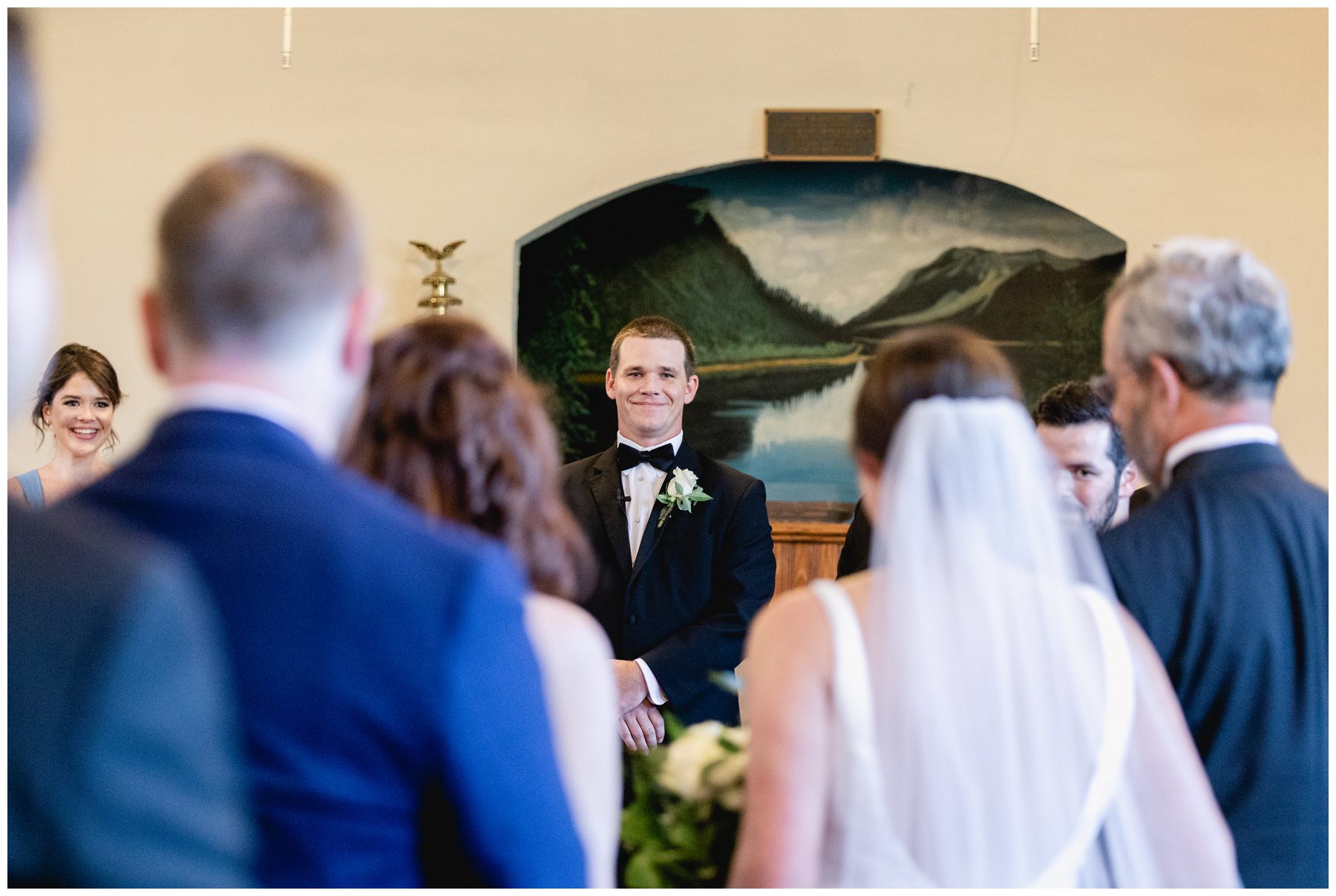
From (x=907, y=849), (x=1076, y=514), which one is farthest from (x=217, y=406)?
(x=1076, y=514)

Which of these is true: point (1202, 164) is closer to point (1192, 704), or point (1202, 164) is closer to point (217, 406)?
point (1192, 704)

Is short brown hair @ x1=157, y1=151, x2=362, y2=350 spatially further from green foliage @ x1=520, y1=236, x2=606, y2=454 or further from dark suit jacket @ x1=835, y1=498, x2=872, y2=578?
green foliage @ x1=520, y1=236, x2=606, y2=454

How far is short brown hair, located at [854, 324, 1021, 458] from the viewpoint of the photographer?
5.53 feet

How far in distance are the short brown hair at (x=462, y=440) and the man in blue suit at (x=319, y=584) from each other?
30 centimetres

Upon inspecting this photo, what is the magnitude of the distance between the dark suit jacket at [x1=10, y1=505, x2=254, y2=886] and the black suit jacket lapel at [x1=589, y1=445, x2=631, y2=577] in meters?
2.62

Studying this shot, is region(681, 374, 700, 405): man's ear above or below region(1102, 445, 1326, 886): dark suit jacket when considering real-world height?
above

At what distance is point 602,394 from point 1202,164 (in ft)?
10.1

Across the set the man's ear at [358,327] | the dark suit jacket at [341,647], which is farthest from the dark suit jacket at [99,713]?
the man's ear at [358,327]

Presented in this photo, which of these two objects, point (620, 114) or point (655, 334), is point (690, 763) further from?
point (620, 114)

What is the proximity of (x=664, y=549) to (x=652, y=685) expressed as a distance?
399mm

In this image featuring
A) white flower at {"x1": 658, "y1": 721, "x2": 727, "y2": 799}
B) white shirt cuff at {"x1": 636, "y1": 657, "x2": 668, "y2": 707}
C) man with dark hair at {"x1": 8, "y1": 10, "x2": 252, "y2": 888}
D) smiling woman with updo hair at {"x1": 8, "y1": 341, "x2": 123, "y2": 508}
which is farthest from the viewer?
smiling woman with updo hair at {"x1": 8, "y1": 341, "x2": 123, "y2": 508}

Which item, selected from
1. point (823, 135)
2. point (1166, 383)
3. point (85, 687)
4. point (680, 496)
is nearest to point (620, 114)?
point (823, 135)

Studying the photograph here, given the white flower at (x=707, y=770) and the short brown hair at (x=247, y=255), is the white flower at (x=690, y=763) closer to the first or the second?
the white flower at (x=707, y=770)

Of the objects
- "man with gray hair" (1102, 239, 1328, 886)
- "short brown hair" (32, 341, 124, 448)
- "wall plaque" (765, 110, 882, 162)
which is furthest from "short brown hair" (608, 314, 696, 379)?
"wall plaque" (765, 110, 882, 162)
